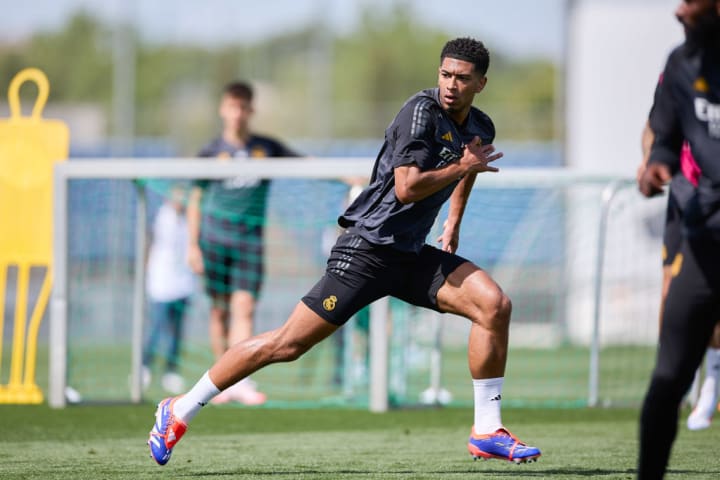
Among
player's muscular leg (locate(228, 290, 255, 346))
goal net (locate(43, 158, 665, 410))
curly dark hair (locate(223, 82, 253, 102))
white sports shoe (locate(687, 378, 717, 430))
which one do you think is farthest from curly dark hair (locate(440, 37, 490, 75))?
player's muscular leg (locate(228, 290, 255, 346))

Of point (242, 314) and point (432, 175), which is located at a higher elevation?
point (432, 175)

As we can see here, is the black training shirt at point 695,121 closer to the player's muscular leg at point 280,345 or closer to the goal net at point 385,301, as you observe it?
the player's muscular leg at point 280,345

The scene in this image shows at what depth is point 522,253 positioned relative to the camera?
45.5 feet

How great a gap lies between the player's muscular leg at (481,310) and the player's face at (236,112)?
426 cm

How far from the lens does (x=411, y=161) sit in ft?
18.3

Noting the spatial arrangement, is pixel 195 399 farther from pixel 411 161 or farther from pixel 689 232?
pixel 689 232

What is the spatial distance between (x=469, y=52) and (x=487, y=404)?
5.71 ft

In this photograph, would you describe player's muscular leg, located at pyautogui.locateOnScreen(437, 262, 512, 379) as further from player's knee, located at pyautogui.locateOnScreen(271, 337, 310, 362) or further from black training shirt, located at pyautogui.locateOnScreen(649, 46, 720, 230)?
black training shirt, located at pyautogui.locateOnScreen(649, 46, 720, 230)

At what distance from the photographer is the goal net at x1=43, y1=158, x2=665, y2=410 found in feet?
30.3

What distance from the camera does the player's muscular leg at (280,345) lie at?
589 centimetres

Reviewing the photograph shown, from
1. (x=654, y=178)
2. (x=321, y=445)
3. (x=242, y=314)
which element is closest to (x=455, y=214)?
(x=321, y=445)

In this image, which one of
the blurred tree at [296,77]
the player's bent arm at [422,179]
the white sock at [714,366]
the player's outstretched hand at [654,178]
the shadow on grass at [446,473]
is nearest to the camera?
the player's outstretched hand at [654,178]

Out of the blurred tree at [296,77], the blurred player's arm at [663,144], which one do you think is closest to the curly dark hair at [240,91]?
the blurred player's arm at [663,144]

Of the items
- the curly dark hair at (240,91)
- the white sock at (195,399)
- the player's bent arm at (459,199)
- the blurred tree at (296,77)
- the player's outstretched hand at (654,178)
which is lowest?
the blurred tree at (296,77)
